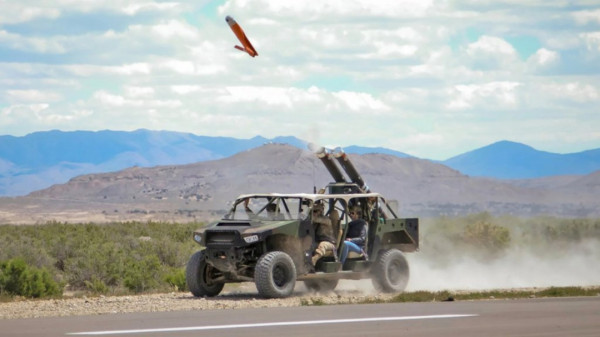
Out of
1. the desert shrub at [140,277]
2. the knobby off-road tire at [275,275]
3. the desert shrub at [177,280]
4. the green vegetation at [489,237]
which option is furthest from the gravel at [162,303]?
the green vegetation at [489,237]

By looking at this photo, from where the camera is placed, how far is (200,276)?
2247cm

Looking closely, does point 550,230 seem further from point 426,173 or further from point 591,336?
point 426,173

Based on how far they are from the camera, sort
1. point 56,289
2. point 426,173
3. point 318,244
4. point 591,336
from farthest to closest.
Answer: point 426,173
point 56,289
point 318,244
point 591,336

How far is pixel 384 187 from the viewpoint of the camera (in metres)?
115

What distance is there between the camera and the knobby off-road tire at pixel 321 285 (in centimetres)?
2409

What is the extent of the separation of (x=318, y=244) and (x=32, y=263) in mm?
15736

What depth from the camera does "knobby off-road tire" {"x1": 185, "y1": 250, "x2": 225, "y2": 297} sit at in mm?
22422

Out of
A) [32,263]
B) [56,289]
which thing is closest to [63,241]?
[32,263]

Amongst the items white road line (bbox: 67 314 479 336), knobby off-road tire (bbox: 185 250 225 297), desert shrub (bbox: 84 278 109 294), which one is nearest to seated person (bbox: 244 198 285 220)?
knobby off-road tire (bbox: 185 250 225 297)

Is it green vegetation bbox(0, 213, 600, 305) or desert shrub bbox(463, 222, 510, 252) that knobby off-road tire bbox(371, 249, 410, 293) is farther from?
desert shrub bbox(463, 222, 510, 252)

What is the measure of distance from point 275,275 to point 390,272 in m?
3.34

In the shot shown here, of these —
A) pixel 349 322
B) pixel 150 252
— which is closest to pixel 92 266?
pixel 150 252

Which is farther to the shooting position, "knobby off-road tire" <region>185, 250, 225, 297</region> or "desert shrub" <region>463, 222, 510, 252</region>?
"desert shrub" <region>463, 222, 510, 252</region>

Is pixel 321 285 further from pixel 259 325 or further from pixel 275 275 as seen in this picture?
pixel 259 325
